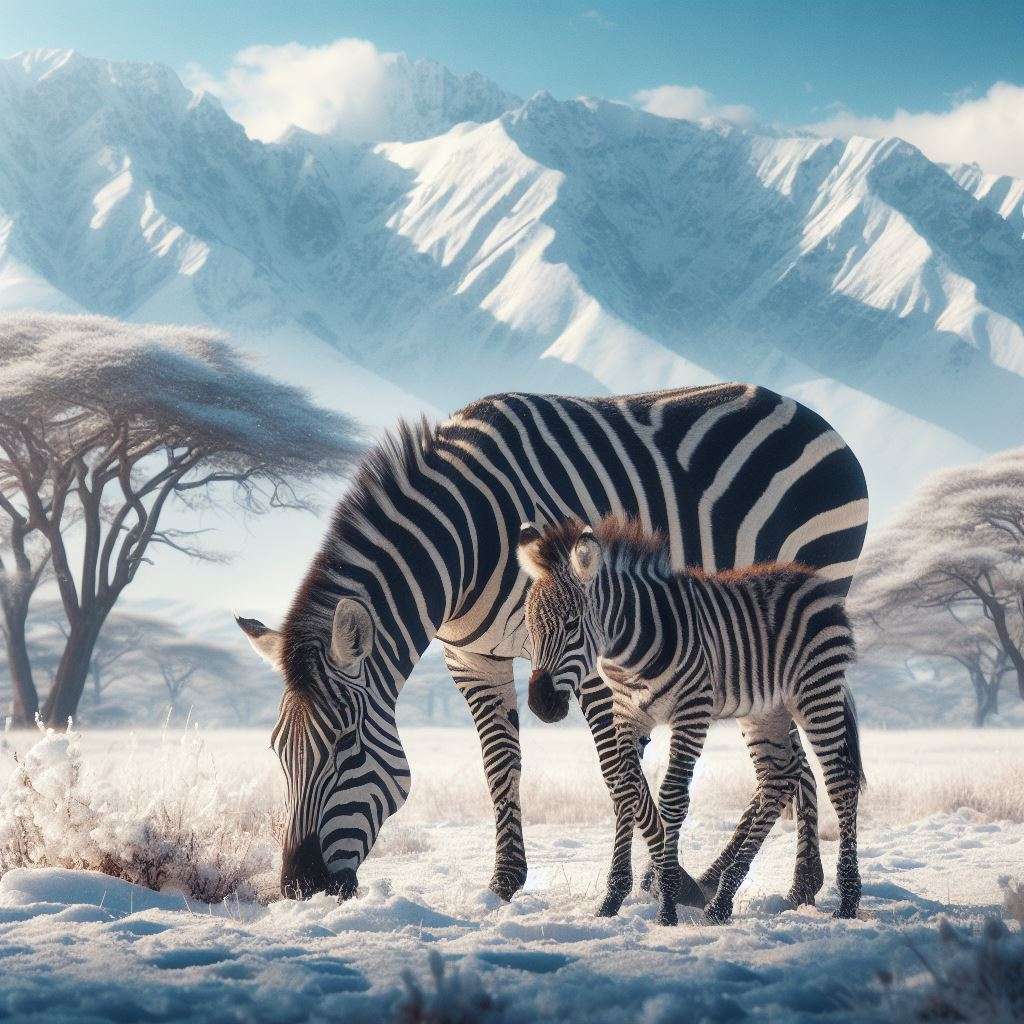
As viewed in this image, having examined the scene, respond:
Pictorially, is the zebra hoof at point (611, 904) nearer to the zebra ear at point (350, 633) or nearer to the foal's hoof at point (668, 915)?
the foal's hoof at point (668, 915)

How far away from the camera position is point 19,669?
20656 millimetres

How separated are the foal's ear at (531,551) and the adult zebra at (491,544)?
0.48 m

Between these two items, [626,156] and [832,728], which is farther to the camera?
[626,156]

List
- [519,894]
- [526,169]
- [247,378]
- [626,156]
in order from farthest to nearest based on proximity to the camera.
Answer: [626,156], [526,169], [247,378], [519,894]

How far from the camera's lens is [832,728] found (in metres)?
4.96

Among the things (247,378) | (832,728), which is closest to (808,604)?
(832,728)

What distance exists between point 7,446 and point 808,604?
59.5ft

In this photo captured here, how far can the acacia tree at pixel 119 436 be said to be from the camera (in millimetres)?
18125

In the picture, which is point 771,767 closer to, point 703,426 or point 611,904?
point 611,904

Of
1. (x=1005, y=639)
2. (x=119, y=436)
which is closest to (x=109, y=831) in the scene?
(x=119, y=436)

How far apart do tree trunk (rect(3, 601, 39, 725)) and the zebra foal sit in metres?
16.7

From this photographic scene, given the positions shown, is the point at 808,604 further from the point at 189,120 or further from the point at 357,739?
the point at 189,120

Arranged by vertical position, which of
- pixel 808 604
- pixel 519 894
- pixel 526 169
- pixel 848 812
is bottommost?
pixel 519 894

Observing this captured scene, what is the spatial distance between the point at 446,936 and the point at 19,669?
1880 centimetres
